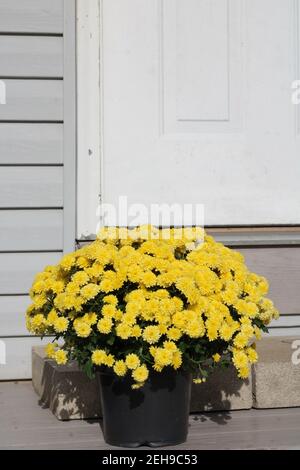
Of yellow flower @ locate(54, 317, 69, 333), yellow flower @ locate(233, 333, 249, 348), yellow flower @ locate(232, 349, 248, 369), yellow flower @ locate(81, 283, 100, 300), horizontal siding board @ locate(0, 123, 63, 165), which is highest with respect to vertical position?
horizontal siding board @ locate(0, 123, 63, 165)

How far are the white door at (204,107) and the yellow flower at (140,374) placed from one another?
1.45m

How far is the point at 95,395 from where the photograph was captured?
2932mm

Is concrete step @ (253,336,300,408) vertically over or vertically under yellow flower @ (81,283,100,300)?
under

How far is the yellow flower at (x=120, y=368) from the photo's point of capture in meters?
2.38

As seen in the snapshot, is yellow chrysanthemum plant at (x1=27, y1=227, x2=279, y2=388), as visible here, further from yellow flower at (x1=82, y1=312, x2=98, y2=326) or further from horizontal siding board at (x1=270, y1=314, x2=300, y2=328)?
horizontal siding board at (x1=270, y1=314, x2=300, y2=328)

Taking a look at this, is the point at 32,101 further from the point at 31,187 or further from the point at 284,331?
the point at 284,331

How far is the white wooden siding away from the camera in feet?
12.0

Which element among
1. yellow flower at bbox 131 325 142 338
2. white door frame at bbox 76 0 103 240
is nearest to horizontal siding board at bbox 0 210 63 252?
white door frame at bbox 76 0 103 240

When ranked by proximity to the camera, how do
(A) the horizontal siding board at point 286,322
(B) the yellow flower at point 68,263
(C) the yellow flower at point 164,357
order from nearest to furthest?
(C) the yellow flower at point 164,357 < (B) the yellow flower at point 68,263 < (A) the horizontal siding board at point 286,322

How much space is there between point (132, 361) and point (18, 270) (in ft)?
4.68

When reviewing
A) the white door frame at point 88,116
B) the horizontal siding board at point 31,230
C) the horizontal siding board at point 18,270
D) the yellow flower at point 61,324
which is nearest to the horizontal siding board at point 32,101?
the white door frame at point 88,116

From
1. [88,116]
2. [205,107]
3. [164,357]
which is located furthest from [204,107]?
[164,357]

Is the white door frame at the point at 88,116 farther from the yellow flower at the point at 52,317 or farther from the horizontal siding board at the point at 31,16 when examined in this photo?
the yellow flower at the point at 52,317

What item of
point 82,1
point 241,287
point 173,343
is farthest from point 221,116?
point 173,343
